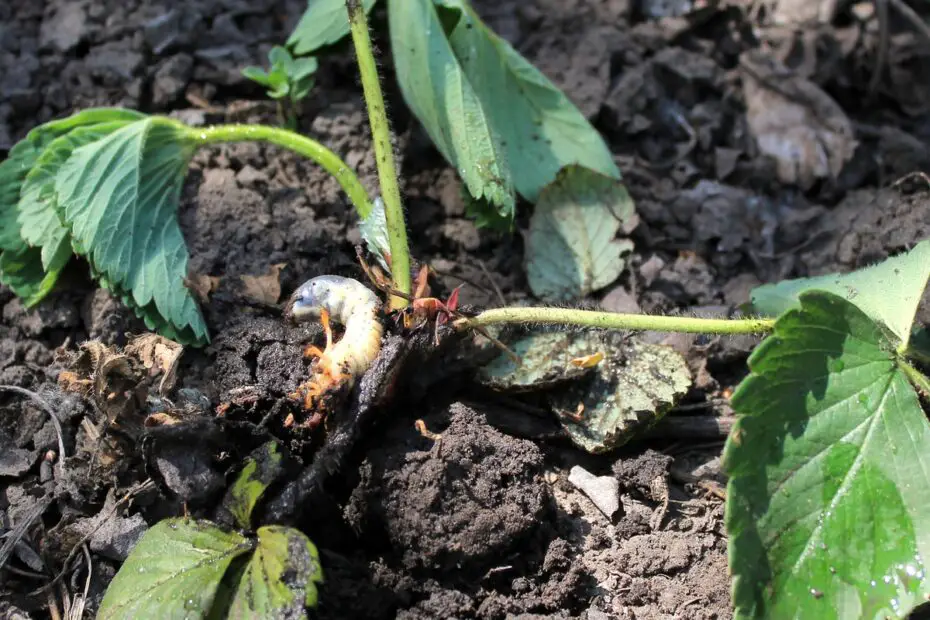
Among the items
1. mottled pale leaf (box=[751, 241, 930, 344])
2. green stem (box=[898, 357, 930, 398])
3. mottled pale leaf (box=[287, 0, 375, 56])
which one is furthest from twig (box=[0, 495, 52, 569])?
green stem (box=[898, 357, 930, 398])

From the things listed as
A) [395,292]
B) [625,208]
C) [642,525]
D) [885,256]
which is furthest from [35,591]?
[885,256]

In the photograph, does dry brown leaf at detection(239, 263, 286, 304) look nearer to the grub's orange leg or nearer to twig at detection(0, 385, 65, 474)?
the grub's orange leg

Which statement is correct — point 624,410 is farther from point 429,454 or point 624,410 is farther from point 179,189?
point 179,189

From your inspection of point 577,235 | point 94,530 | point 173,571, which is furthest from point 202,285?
point 577,235

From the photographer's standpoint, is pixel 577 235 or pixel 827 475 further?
pixel 577 235

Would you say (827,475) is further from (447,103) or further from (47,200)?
(47,200)

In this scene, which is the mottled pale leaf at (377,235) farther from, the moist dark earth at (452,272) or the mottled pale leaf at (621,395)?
the mottled pale leaf at (621,395)
